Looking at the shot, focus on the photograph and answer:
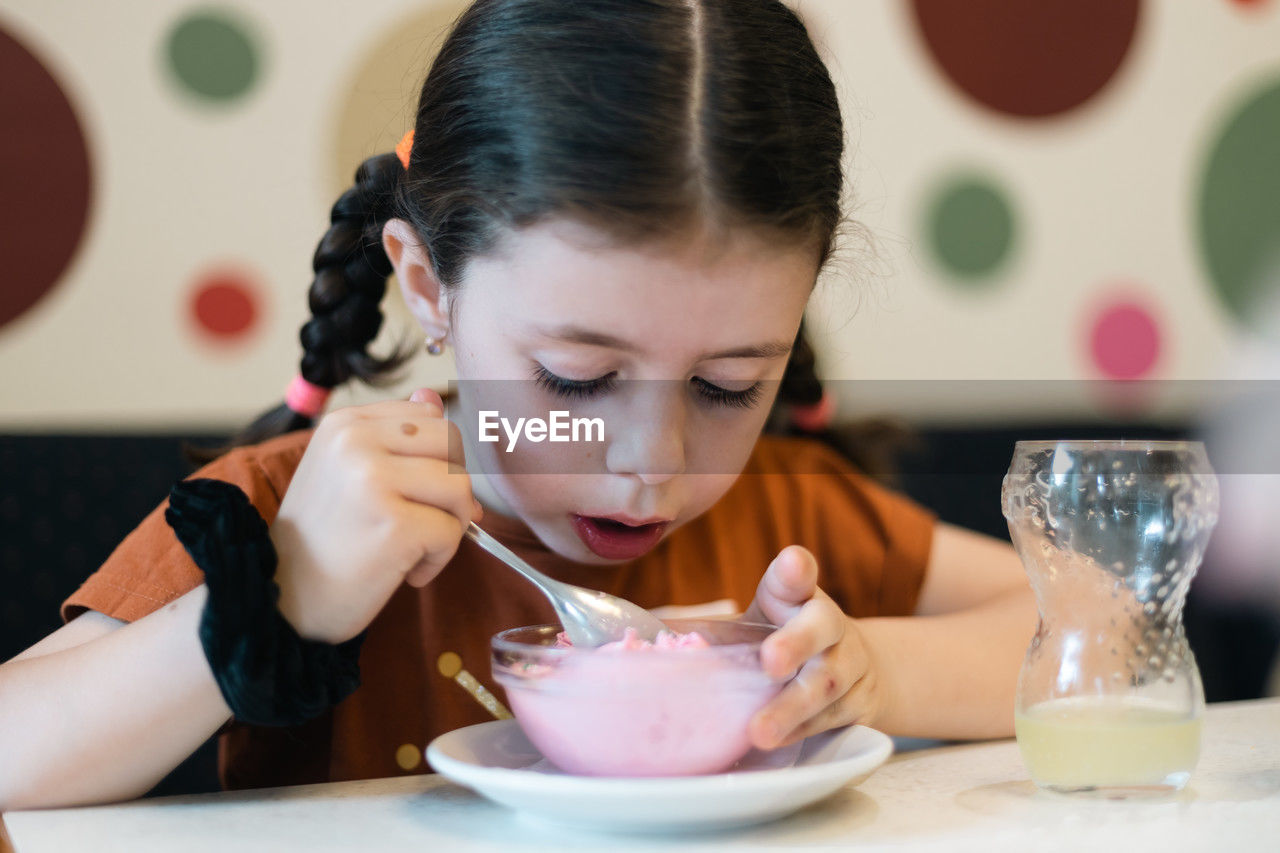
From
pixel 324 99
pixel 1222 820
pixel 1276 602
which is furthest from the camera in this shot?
pixel 1276 602

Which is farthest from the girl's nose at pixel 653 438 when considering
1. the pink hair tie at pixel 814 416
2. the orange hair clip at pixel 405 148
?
the pink hair tie at pixel 814 416

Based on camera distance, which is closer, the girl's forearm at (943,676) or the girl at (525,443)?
the girl at (525,443)

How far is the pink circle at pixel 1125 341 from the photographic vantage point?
7.09 feet

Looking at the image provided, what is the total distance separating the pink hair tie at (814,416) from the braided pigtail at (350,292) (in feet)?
1.56

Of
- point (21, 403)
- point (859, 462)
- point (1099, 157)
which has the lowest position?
point (859, 462)

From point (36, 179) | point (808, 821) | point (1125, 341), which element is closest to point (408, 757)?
→ point (808, 821)

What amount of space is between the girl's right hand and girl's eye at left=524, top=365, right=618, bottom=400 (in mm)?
109

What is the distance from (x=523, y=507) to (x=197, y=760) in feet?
2.62

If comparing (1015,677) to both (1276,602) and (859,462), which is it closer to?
(859,462)

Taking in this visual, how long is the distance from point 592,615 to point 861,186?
51.7 inches

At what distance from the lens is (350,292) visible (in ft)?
3.62

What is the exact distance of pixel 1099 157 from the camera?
7.14 feet

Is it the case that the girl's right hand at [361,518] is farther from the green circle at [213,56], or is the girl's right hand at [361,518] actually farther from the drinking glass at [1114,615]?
the green circle at [213,56]

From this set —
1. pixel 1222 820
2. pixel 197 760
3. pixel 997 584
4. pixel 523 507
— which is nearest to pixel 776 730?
pixel 1222 820
